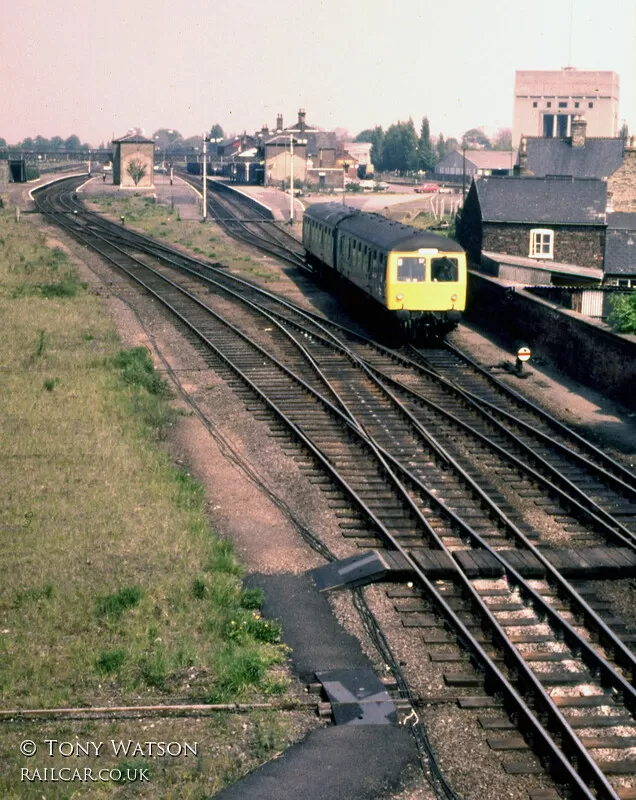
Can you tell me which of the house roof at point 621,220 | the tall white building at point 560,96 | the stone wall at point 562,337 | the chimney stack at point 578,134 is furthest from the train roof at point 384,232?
the tall white building at point 560,96

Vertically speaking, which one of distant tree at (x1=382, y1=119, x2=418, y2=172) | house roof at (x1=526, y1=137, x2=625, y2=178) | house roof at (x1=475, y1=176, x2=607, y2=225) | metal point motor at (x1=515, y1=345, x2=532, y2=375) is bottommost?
metal point motor at (x1=515, y1=345, x2=532, y2=375)

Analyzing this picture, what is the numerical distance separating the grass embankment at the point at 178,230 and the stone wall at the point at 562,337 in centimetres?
1142

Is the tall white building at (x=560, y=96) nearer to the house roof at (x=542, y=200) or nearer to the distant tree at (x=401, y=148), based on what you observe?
the distant tree at (x=401, y=148)

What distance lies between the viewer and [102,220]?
2608 inches

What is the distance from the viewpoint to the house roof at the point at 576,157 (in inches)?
2372

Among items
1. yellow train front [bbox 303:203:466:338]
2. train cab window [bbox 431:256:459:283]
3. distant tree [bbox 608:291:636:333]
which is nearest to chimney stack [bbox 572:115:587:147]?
yellow train front [bbox 303:203:466:338]

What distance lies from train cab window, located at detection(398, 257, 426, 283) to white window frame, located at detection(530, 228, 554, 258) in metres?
17.4

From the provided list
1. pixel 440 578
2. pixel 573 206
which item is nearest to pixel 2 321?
pixel 440 578

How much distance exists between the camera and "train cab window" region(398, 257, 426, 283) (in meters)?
26.6

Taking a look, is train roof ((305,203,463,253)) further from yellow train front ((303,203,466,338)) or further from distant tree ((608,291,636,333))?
distant tree ((608,291,636,333))

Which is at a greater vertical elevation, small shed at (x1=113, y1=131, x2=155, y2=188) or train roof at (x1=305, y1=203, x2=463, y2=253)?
small shed at (x1=113, y1=131, x2=155, y2=188)

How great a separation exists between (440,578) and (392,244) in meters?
15.4

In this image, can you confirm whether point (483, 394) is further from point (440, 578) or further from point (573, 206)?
point (573, 206)

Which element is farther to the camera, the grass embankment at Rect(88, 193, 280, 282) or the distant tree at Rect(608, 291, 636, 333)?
the grass embankment at Rect(88, 193, 280, 282)
